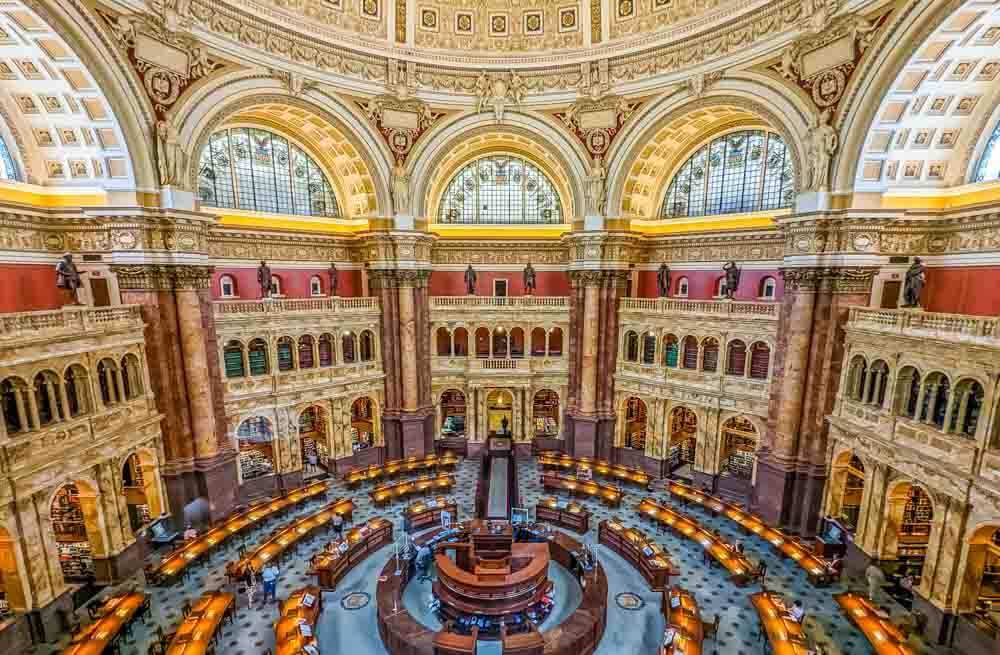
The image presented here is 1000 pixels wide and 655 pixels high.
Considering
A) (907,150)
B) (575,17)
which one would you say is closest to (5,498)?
(575,17)

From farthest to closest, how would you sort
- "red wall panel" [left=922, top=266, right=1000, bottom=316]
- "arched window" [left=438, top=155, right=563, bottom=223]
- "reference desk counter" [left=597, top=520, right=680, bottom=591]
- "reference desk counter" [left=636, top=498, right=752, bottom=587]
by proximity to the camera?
"arched window" [left=438, top=155, right=563, bottom=223], "reference desk counter" [left=636, top=498, right=752, bottom=587], "reference desk counter" [left=597, top=520, right=680, bottom=591], "red wall panel" [left=922, top=266, right=1000, bottom=316]

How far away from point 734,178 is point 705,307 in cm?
769

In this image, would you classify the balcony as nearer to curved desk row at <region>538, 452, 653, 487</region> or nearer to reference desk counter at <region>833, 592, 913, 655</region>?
curved desk row at <region>538, 452, 653, 487</region>

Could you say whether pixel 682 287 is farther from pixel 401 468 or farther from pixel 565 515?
pixel 401 468

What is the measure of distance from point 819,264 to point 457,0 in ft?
72.9

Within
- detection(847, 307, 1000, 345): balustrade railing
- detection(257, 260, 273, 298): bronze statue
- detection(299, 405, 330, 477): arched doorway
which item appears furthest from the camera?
detection(299, 405, 330, 477): arched doorway

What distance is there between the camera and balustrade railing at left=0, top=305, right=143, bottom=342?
1402cm

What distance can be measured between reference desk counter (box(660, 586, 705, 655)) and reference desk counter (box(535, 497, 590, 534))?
17.3ft

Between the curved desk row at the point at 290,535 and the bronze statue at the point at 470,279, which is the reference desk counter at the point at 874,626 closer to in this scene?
the curved desk row at the point at 290,535

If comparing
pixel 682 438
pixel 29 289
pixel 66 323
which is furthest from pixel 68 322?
pixel 682 438

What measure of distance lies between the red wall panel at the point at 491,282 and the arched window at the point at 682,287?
6.75 meters

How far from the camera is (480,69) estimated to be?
2503cm

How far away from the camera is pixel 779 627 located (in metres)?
13.4

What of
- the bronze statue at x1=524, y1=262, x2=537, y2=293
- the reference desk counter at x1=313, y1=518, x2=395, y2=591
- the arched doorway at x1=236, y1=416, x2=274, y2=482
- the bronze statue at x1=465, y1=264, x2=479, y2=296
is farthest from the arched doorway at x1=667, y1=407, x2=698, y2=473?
the arched doorway at x1=236, y1=416, x2=274, y2=482
